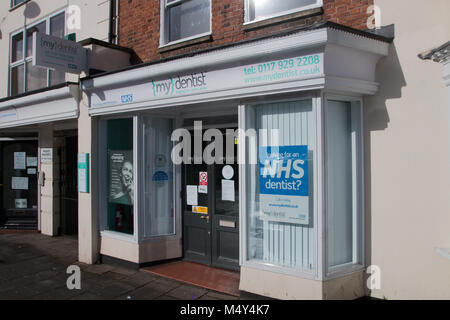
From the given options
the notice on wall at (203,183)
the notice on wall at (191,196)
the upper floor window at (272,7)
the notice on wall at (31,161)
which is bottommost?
the notice on wall at (191,196)

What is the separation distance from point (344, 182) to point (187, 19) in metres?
3.78

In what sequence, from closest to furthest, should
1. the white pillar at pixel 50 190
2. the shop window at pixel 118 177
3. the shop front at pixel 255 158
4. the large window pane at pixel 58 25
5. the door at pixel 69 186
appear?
1. the shop front at pixel 255 158
2. the shop window at pixel 118 177
3. the large window pane at pixel 58 25
4. the door at pixel 69 186
5. the white pillar at pixel 50 190

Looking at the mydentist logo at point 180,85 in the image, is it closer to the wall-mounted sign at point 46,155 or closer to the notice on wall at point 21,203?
the wall-mounted sign at point 46,155

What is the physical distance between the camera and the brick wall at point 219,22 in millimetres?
4418

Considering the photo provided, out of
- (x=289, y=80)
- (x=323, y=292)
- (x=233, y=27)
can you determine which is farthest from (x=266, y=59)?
(x=323, y=292)

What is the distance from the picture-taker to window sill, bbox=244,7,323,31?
461 centimetres

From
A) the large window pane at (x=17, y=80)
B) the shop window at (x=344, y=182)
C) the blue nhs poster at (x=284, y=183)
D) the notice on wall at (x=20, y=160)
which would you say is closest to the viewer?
the blue nhs poster at (x=284, y=183)

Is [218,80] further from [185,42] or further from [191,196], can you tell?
[191,196]

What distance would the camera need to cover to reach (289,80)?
405cm

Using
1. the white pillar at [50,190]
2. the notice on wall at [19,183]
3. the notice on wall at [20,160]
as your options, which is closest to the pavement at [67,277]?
the white pillar at [50,190]

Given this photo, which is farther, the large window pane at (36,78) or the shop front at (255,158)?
the large window pane at (36,78)

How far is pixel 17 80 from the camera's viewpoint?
9625mm

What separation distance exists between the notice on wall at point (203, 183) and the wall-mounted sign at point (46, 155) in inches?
182

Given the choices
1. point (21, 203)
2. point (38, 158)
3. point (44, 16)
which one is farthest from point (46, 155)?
point (44, 16)
